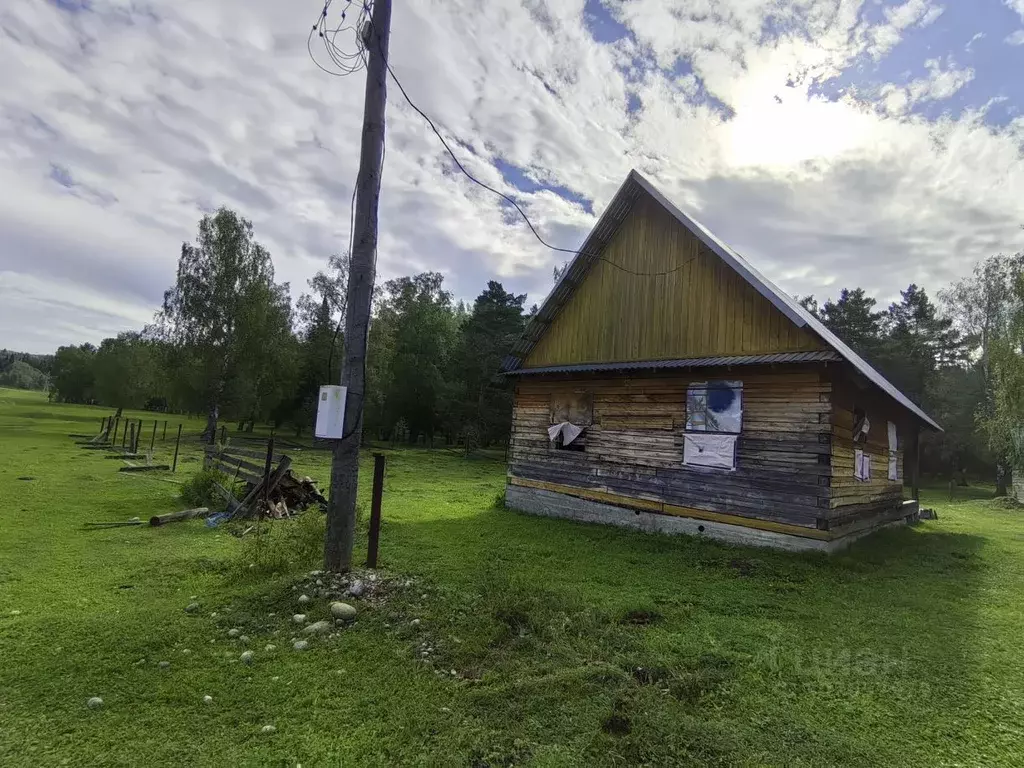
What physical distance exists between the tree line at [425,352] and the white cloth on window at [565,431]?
15743 millimetres

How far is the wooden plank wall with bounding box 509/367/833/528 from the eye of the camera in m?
10.4

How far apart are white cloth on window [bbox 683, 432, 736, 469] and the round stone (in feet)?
28.2

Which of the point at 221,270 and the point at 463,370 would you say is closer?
the point at 221,270

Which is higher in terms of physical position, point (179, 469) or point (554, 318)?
point (554, 318)

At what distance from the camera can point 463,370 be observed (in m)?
44.8

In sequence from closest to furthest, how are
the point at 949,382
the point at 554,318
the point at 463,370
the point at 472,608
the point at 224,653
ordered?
the point at 224,653
the point at 472,608
the point at 554,318
the point at 949,382
the point at 463,370

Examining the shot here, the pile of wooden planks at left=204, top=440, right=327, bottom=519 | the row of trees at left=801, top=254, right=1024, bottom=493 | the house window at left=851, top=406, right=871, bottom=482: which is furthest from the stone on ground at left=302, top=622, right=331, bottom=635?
the row of trees at left=801, top=254, right=1024, bottom=493

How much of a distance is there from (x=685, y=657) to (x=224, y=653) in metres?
4.49

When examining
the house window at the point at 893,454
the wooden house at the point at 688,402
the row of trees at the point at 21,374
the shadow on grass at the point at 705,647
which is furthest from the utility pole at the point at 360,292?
the row of trees at the point at 21,374

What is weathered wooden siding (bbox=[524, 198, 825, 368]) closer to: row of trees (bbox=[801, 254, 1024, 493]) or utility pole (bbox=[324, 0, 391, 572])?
utility pole (bbox=[324, 0, 391, 572])

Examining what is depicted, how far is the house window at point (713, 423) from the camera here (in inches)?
449

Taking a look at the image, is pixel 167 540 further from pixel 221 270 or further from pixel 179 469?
pixel 221 270

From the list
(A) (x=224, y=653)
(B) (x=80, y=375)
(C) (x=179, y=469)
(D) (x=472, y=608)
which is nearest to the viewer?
(A) (x=224, y=653)

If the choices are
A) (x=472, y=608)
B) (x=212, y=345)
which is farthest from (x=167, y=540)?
(x=212, y=345)
